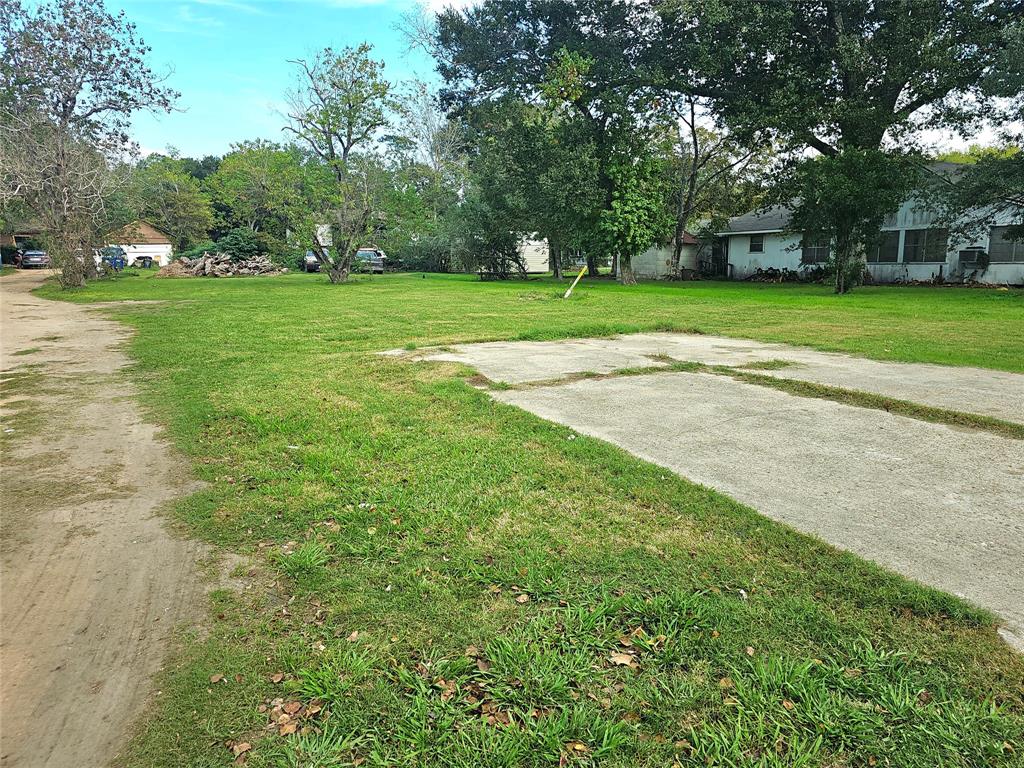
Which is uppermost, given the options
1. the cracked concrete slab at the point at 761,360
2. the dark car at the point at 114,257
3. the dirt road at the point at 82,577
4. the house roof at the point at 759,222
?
the house roof at the point at 759,222

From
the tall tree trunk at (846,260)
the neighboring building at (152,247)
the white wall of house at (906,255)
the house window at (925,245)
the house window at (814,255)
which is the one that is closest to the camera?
the tall tree trunk at (846,260)

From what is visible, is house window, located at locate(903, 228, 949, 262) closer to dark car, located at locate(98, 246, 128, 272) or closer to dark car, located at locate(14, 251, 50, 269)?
dark car, located at locate(98, 246, 128, 272)

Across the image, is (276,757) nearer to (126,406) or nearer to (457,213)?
(126,406)

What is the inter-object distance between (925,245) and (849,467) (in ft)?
89.7

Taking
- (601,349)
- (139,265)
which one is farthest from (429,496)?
(139,265)

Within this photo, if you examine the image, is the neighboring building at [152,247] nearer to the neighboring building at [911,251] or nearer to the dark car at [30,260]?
the dark car at [30,260]

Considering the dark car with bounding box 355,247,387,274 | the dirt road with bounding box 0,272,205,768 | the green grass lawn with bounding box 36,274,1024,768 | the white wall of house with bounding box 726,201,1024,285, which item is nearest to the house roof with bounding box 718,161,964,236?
the white wall of house with bounding box 726,201,1024,285

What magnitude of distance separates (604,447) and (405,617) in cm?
213

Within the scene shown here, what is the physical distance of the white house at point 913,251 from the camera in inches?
904

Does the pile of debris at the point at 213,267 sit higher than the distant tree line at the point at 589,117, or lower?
lower

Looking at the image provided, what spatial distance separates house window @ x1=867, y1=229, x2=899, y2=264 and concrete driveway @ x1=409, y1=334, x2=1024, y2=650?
23.7m

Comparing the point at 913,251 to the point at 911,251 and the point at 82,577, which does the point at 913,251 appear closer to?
the point at 911,251

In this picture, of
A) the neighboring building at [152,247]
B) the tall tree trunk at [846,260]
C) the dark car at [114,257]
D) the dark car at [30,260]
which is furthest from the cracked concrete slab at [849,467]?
the neighboring building at [152,247]

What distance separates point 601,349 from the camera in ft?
28.1
